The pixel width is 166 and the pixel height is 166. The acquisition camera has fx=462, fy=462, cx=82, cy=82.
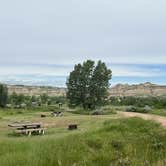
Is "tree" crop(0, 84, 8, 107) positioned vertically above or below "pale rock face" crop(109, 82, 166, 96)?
below

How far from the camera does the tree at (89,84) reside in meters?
64.8

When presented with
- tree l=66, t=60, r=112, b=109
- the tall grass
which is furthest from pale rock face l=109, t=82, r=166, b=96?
the tall grass

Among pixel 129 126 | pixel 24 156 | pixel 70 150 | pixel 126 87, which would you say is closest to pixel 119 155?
pixel 70 150

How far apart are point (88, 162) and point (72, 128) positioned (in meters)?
16.2

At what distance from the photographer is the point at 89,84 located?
6512 cm

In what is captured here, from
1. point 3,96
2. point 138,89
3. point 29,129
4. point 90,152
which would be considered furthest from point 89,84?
point 138,89

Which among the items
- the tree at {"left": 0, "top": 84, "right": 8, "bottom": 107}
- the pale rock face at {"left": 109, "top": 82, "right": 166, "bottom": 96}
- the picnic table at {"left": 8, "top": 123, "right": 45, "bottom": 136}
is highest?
the pale rock face at {"left": 109, "top": 82, "right": 166, "bottom": 96}

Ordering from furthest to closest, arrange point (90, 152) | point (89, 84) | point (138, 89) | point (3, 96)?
point (138, 89), point (3, 96), point (89, 84), point (90, 152)

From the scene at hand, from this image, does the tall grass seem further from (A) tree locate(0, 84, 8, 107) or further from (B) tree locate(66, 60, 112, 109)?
(A) tree locate(0, 84, 8, 107)

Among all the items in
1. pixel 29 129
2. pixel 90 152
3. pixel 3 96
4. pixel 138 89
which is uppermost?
pixel 138 89

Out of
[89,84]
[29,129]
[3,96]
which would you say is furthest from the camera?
[3,96]

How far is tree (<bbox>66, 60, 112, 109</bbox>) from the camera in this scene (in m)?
64.8

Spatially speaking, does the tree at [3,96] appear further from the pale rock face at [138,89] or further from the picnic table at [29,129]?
the pale rock face at [138,89]

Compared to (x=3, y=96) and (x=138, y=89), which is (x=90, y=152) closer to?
(x=3, y=96)
